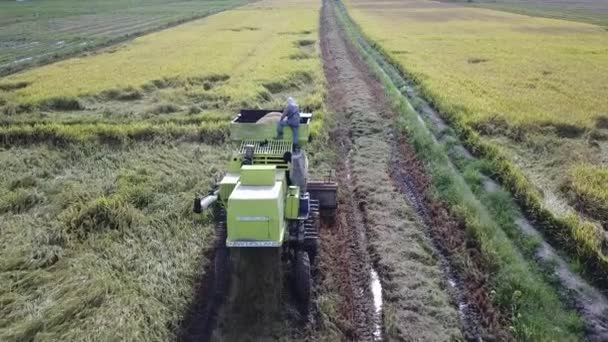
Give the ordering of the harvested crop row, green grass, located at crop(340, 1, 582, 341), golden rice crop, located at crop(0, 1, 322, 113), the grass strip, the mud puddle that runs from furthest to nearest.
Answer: golden rice crop, located at crop(0, 1, 322, 113)
the harvested crop row
the grass strip
the mud puddle
green grass, located at crop(340, 1, 582, 341)

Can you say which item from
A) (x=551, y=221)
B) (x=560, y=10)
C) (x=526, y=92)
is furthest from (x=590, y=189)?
(x=560, y=10)

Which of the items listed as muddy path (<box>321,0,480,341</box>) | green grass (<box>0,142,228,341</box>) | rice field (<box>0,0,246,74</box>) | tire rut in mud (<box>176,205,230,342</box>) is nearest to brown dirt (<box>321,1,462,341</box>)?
muddy path (<box>321,0,480,341</box>)

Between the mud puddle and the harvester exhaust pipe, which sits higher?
the harvester exhaust pipe

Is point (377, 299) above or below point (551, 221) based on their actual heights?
below

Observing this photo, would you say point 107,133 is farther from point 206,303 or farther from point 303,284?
point 303,284

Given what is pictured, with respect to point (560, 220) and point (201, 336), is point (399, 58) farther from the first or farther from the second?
point (201, 336)

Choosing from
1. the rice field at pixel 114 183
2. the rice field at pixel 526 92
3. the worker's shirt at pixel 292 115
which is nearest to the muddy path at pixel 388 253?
the worker's shirt at pixel 292 115

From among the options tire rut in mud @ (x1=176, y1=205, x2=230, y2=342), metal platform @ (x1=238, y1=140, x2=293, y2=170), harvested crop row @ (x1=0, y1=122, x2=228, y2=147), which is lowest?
harvested crop row @ (x1=0, y1=122, x2=228, y2=147)

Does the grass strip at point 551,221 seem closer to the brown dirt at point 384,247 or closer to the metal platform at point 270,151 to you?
the brown dirt at point 384,247

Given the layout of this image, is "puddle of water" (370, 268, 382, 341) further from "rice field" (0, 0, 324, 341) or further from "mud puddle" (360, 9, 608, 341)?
"rice field" (0, 0, 324, 341)
